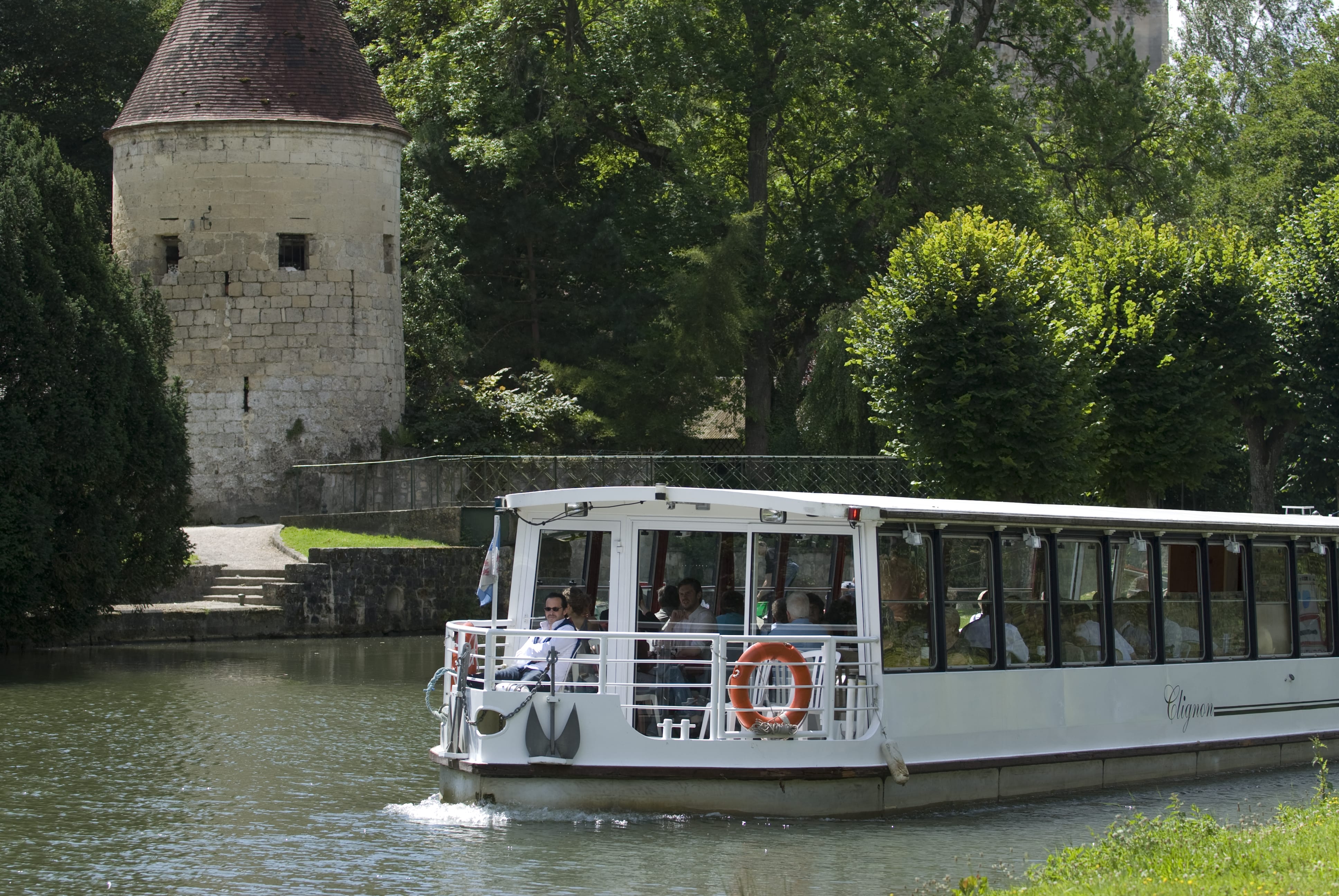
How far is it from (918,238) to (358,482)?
12020mm

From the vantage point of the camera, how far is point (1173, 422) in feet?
99.6

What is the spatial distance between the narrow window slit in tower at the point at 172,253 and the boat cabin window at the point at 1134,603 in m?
26.6

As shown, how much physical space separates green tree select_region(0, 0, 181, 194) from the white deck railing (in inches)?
1247

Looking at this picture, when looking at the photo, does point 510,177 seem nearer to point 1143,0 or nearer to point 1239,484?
point 1143,0

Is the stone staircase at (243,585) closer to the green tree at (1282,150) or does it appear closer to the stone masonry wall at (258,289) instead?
the stone masonry wall at (258,289)

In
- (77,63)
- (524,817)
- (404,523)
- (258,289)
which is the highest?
(77,63)

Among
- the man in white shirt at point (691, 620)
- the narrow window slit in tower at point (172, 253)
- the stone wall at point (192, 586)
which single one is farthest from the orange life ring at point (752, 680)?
the narrow window slit in tower at point (172, 253)

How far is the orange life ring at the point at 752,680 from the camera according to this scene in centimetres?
1223

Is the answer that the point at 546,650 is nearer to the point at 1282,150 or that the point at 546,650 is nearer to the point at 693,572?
the point at 693,572

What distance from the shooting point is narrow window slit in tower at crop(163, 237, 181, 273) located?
36.9 metres

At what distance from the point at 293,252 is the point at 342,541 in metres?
8.12

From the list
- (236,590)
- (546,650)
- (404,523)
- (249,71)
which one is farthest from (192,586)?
(546,650)

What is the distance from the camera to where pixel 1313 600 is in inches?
663

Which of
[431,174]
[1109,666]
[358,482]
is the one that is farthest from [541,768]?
[431,174]
